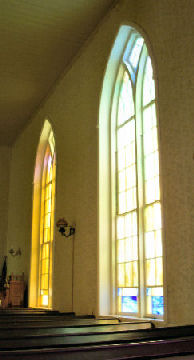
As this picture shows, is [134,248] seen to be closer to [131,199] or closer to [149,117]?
[131,199]

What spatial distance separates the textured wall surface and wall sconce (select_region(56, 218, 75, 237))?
0.17 m

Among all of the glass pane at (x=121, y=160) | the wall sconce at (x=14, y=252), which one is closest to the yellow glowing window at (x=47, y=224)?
the wall sconce at (x=14, y=252)

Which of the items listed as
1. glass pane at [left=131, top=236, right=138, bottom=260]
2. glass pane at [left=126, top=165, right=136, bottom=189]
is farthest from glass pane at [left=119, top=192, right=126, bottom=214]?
glass pane at [left=131, top=236, right=138, bottom=260]

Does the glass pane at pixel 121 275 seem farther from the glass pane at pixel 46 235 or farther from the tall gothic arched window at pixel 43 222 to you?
the glass pane at pixel 46 235

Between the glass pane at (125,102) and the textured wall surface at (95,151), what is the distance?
503 mm

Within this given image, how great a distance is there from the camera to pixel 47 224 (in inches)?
448

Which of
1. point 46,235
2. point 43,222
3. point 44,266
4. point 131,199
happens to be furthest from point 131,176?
point 43,222

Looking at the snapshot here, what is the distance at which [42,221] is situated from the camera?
11734mm

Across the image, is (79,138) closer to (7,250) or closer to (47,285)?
(47,285)

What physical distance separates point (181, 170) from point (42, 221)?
23.5 feet

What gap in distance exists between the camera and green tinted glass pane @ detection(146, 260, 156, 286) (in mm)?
6110

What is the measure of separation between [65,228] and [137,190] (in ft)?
9.65

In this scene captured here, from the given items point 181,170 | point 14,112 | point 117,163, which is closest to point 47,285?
point 117,163

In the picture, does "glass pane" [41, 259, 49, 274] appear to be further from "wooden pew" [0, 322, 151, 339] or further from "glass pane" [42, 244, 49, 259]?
"wooden pew" [0, 322, 151, 339]
